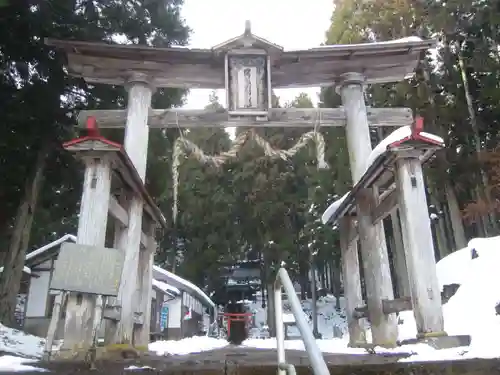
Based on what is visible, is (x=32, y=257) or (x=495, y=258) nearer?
(x=495, y=258)

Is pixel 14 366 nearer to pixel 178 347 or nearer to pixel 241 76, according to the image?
pixel 241 76

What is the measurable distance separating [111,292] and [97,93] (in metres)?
7.52

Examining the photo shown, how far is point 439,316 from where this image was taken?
14.4ft

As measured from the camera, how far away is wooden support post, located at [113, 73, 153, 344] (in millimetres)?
5480

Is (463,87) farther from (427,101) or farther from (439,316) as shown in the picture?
(439,316)

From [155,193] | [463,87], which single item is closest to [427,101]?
[463,87]

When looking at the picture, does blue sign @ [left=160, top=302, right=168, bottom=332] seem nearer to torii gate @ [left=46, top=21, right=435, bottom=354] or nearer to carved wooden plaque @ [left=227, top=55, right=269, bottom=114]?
torii gate @ [left=46, top=21, right=435, bottom=354]

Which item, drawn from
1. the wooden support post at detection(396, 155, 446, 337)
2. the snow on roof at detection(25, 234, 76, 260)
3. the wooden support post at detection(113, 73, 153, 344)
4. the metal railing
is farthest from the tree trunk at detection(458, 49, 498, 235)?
the snow on roof at detection(25, 234, 76, 260)

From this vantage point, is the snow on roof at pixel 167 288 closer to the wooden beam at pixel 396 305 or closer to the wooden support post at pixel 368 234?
the wooden support post at pixel 368 234

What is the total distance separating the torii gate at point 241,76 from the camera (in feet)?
22.0

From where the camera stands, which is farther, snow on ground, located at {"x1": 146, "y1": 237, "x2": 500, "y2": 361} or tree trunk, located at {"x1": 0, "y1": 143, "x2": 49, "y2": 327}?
tree trunk, located at {"x1": 0, "y1": 143, "x2": 49, "y2": 327}

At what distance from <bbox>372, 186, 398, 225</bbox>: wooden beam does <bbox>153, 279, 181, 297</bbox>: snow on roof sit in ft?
46.1

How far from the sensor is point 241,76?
6801 millimetres

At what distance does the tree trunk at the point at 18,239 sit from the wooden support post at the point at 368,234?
7.19m
